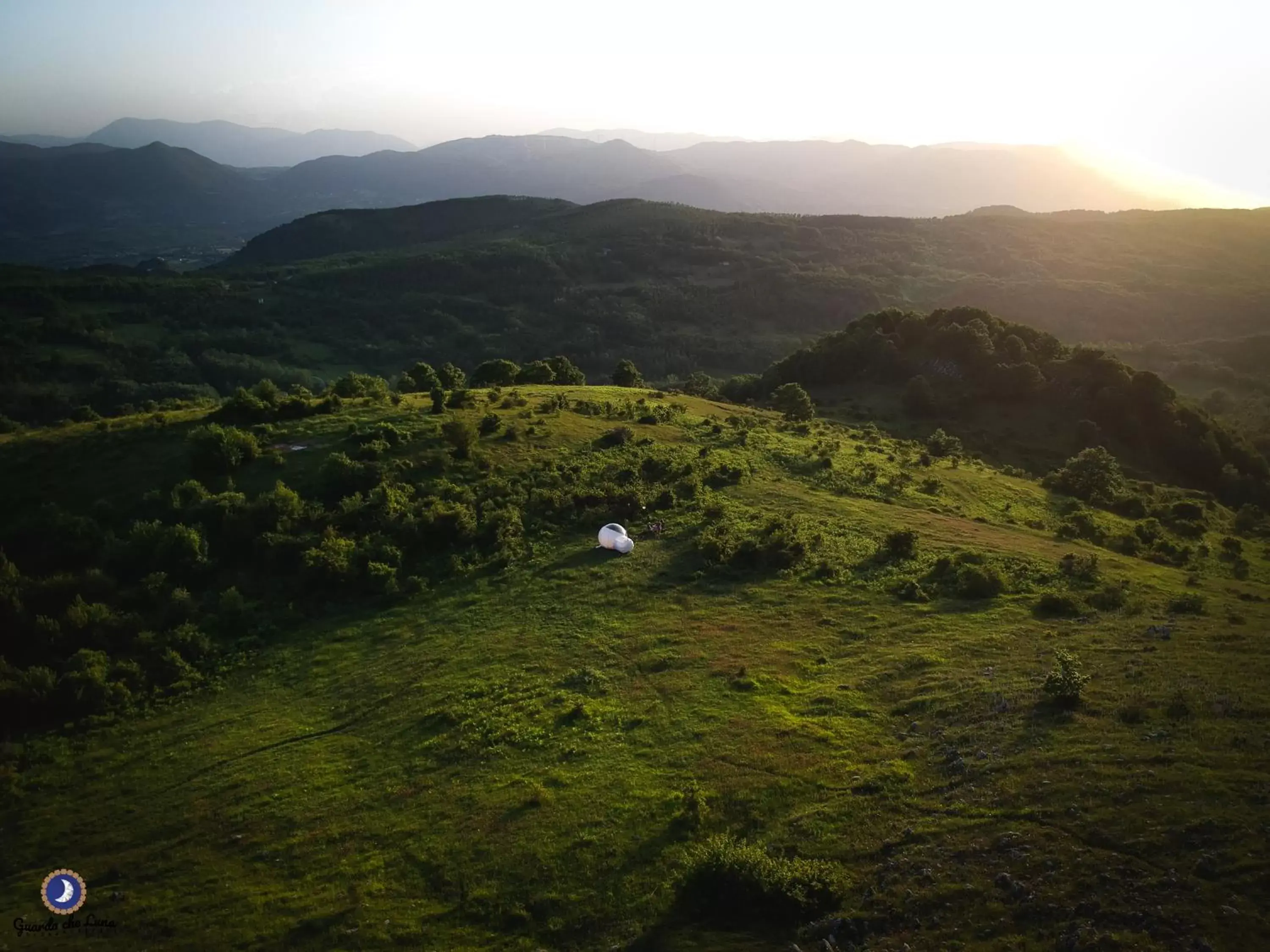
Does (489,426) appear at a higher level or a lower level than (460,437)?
higher

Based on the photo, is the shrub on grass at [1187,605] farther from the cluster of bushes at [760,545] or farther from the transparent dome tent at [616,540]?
the transparent dome tent at [616,540]

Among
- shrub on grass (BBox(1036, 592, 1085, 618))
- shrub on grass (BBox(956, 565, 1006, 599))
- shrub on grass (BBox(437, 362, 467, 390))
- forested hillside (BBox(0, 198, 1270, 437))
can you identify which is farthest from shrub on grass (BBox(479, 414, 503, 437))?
forested hillside (BBox(0, 198, 1270, 437))

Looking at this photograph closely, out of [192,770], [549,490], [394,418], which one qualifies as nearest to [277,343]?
[394,418]

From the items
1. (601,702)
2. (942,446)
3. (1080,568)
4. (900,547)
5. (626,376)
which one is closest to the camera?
(601,702)

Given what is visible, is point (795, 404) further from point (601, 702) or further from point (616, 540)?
point (601, 702)

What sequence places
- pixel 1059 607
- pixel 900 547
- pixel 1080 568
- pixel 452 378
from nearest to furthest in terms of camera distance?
pixel 1059 607 → pixel 1080 568 → pixel 900 547 → pixel 452 378

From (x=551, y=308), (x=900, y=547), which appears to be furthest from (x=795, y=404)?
(x=551, y=308)

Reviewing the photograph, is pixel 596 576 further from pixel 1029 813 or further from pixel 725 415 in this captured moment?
pixel 725 415
